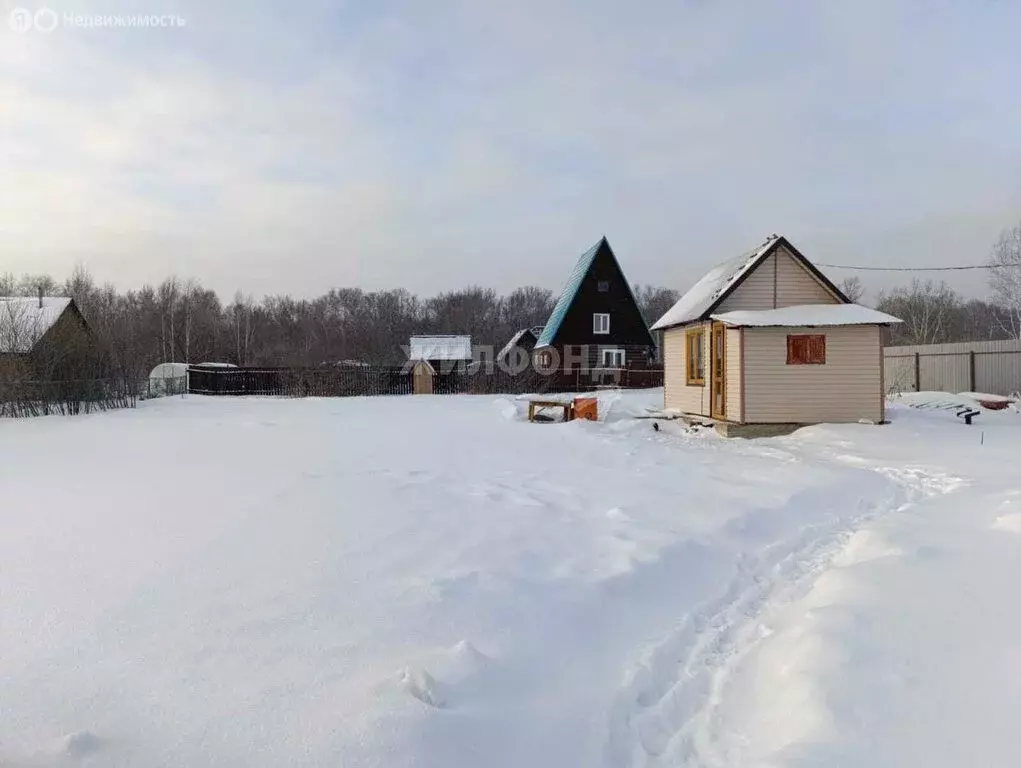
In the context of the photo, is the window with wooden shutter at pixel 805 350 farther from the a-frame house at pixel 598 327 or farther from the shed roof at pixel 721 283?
the a-frame house at pixel 598 327

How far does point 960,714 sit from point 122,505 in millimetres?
6024

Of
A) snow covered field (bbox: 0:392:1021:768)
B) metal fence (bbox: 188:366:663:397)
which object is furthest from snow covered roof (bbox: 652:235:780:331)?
metal fence (bbox: 188:366:663:397)

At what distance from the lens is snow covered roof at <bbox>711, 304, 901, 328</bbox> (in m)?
11.9

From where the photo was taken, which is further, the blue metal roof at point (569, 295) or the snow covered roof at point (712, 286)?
the blue metal roof at point (569, 295)

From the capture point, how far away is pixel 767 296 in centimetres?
1316

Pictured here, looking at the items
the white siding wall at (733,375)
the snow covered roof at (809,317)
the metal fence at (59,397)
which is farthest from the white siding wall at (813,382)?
the metal fence at (59,397)

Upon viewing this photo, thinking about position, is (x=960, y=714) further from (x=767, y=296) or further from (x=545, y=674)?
(x=767, y=296)

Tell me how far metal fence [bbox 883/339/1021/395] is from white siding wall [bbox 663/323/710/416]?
9.85 m

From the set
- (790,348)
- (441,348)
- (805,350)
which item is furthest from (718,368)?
(441,348)

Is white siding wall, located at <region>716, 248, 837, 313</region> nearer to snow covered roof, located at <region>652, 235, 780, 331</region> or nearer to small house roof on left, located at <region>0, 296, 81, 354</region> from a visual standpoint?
snow covered roof, located at <region>652, 235, 780, 331</region>

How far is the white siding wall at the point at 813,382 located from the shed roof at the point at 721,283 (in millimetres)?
1087

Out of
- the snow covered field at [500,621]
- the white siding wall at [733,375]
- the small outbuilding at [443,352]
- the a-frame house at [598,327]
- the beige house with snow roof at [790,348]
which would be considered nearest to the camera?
the snow covered field at [500,621]

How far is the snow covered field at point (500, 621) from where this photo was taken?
2.45 metres

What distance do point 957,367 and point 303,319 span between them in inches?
2227
